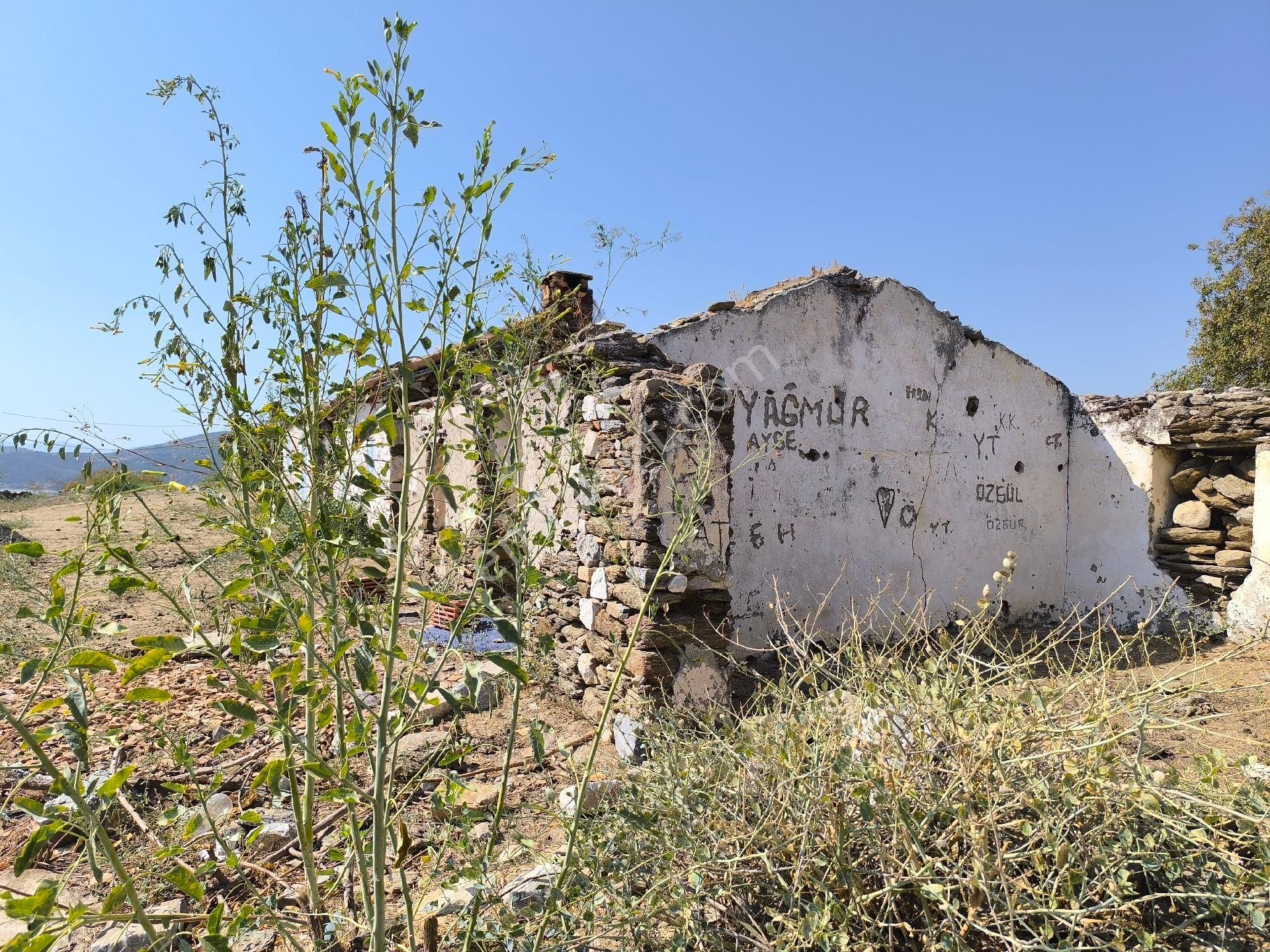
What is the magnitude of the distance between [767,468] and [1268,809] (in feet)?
14.6

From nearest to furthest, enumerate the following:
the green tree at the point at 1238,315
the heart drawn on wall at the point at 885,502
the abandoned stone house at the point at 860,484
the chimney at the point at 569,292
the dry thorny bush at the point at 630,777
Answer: the dry thorny bush at the point at 630,777, the abandoned stone house at the point at 860,484, the chimney at the point at 569,292, the heart drawn on wall at the point at 885,502, the green tree at the point at 1238,315

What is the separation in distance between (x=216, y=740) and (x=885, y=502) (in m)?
5.54

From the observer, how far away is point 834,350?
661cm

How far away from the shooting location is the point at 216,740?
3.71 metres

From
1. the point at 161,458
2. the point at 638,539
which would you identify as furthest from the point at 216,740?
the point at 638,539

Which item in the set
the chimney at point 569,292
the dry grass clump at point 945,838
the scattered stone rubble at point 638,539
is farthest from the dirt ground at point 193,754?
the chimney at point 569,292

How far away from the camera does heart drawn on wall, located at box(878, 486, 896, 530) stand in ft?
22.3

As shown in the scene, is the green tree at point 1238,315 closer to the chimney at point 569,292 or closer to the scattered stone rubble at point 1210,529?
the scattered stone rubble at point 1210,529

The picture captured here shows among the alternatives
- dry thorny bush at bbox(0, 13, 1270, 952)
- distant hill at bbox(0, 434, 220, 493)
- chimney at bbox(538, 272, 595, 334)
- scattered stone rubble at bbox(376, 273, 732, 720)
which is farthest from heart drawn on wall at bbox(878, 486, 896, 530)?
distant hill at bbox(0, 434, 220, 493)

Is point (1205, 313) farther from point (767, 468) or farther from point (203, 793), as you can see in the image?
point (203, 793)

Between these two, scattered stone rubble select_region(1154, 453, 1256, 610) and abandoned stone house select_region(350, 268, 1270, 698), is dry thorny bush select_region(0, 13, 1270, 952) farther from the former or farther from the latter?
scattered stone rubble select_region(1154, 453, 1256, 610)

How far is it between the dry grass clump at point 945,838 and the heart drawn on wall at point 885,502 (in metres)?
4.69

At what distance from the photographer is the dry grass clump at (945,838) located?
5.60 feet

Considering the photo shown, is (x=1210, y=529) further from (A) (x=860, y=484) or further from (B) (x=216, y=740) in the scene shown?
(B) (x=216, y=740)
